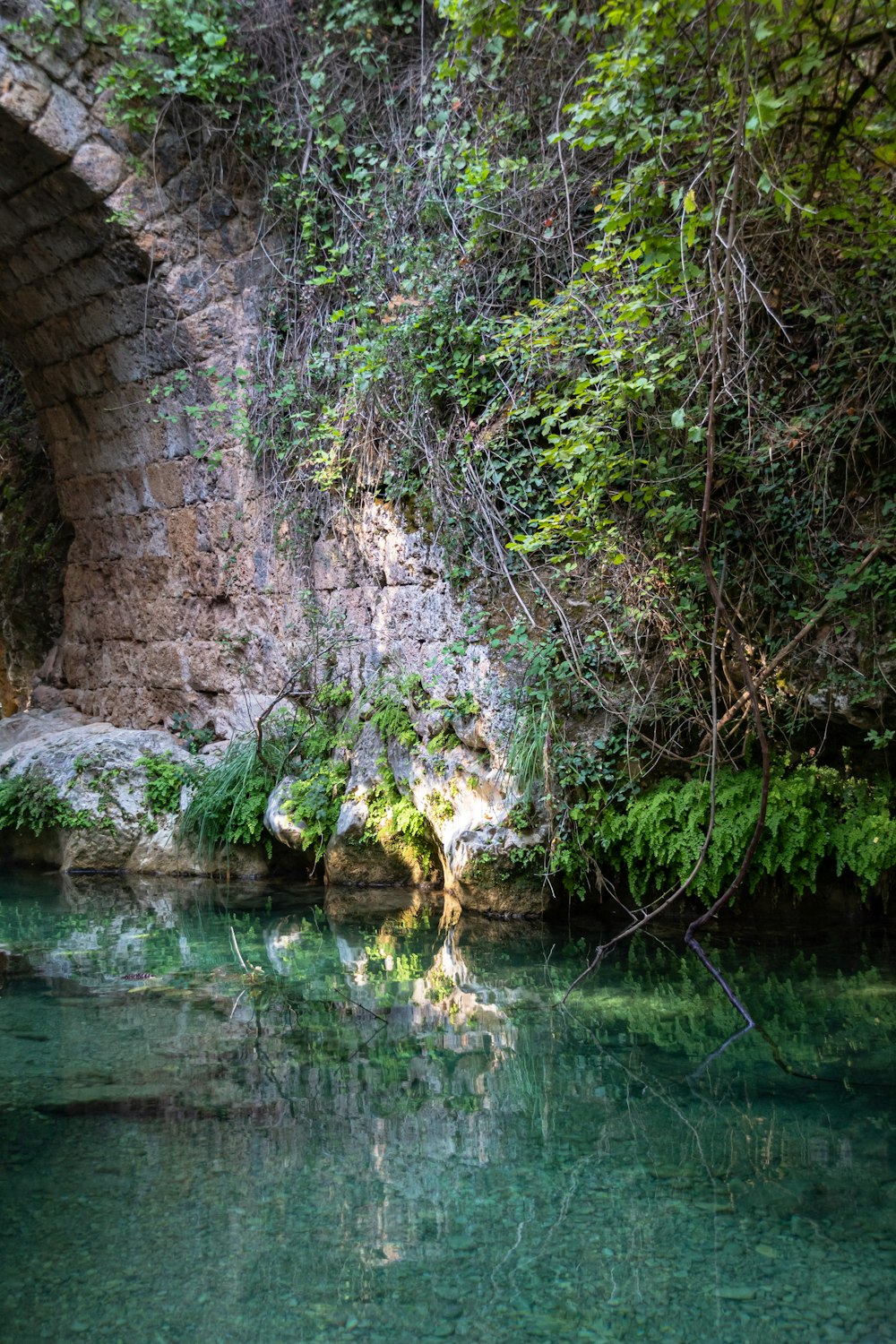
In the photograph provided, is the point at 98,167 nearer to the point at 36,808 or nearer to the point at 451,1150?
the point at 36,808

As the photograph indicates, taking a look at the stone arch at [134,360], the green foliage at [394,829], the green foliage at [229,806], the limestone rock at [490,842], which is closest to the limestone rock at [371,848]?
the green foliage at [394,829]

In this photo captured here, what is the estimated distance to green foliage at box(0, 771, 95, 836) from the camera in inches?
322

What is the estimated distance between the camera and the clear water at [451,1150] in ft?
7.56

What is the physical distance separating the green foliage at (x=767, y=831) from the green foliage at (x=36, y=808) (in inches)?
178

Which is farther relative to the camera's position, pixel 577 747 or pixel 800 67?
pixel 577 747

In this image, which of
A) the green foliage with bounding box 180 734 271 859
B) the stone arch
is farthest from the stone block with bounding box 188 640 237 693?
the green foliage with bounding box 180 734 271 859

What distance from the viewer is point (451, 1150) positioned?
10.0 feet

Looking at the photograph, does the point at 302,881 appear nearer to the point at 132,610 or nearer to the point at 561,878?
the point at 561,878

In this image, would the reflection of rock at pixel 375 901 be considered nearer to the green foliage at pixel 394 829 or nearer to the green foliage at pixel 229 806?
the green foliage at pixel 394 829

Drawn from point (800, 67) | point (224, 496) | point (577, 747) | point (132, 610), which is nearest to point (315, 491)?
point (224, 496)

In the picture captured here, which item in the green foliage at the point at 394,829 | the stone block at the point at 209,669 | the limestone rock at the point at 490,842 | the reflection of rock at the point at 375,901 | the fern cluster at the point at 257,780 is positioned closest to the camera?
the limestone rock at the point at 490,842

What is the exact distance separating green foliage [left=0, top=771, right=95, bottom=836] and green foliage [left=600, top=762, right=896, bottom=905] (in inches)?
178

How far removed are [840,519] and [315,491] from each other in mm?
4107

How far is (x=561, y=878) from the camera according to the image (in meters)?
5.97
